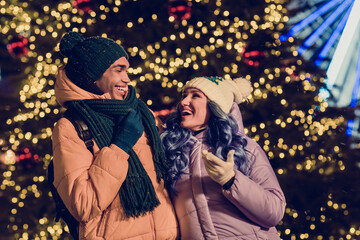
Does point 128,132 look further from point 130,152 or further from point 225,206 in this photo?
point 225,206

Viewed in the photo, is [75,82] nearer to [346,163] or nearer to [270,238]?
[270,238]

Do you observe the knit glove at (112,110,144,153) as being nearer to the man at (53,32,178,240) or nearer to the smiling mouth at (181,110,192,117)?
the man at (53,32,178,240)

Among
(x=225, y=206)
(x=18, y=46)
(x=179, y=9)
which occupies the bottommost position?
(x=18, y=46)

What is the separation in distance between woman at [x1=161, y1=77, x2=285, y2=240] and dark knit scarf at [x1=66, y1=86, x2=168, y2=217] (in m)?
0.14

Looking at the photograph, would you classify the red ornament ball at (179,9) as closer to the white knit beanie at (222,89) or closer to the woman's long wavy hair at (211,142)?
the white knit beanie at (222,89)

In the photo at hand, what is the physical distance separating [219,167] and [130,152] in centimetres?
55

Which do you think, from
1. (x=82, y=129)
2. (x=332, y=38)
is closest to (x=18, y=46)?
(x=82, y=129)

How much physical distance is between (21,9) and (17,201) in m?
2.07

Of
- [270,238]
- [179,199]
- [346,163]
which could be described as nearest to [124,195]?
[179,199]

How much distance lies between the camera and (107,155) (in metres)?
2.44

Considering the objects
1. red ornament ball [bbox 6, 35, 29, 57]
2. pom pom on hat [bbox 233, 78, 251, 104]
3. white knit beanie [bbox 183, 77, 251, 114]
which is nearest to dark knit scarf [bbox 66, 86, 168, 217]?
white knit beanie [bbox 183, 77, 251, 114]

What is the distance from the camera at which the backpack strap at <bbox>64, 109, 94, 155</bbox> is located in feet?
8.46

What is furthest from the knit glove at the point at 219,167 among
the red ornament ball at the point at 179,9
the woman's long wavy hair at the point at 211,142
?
the red ornament ball at the point at 179,9

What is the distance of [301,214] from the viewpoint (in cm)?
459
